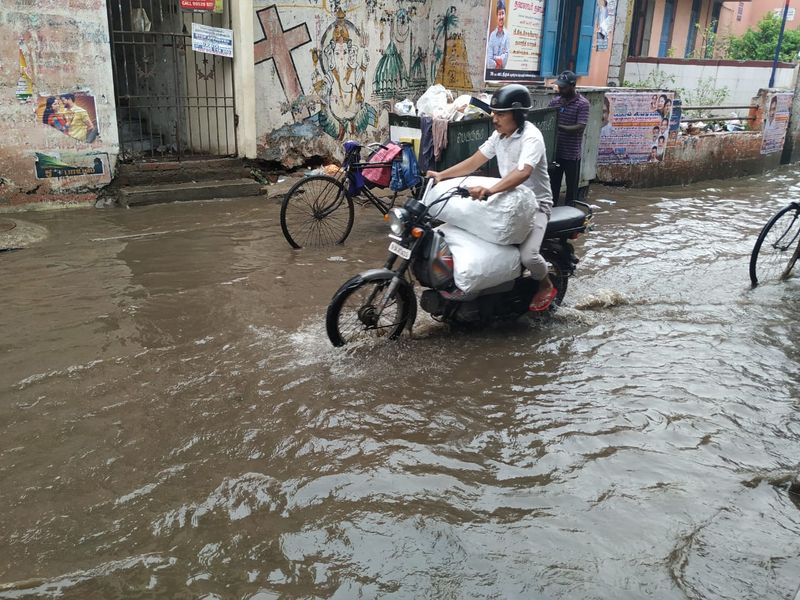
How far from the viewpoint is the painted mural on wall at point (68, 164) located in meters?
8.49

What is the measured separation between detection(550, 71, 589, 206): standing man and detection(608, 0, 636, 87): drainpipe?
7067 mm

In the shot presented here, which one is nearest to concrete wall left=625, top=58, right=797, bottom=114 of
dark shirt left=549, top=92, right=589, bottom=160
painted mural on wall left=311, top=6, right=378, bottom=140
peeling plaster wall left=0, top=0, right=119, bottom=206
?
painted mural on wall left=311, top=6, right=378, bottom=140

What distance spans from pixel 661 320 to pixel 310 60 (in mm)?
7403

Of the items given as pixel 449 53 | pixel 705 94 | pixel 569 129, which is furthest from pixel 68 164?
pixel 705 94

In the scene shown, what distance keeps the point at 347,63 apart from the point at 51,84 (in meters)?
4.74

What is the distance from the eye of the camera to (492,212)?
16.0ft

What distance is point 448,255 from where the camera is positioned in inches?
190

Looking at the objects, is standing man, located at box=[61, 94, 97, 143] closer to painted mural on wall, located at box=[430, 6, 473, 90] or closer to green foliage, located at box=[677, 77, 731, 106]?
painted mural on wall, located at box=[430, 6, 473, 90]

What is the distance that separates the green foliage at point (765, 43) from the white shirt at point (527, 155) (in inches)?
871

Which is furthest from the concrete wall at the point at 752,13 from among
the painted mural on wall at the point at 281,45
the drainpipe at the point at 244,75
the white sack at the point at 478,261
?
the white sack at the point at 478,261

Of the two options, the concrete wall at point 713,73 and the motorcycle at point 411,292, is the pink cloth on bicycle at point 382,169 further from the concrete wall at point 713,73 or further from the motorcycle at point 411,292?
the concrete wall at point 713,73

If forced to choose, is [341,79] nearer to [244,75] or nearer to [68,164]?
[244,75]

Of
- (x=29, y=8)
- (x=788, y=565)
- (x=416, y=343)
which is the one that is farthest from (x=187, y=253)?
(x=788, y=565)

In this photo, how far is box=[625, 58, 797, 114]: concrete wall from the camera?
1703 cm
